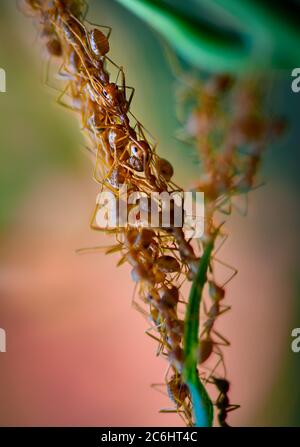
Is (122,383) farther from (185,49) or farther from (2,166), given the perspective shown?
(185,49)

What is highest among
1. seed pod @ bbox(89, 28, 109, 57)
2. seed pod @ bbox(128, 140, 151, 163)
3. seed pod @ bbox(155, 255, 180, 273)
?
seed pod @ bbox(89, 28, 109, 57)

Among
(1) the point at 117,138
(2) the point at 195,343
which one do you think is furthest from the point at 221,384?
(1) the point at 117,138

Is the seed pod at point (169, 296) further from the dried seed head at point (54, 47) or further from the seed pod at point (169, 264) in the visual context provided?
the dried seed head at point (54, 47)

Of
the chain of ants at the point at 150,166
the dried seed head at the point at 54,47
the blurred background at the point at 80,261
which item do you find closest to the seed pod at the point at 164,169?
the chain of ants at the point at 150,166

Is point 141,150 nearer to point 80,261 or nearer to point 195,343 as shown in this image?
point 195,343

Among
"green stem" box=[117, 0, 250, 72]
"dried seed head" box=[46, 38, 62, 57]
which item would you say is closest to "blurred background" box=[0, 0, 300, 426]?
"dried seed head" box=[46, 38, 62, 57]

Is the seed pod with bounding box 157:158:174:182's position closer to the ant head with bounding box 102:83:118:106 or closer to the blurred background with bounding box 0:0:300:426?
the ant head with bounding box 102:83:118:106

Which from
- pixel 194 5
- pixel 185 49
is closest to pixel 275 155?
pixel 194 5
